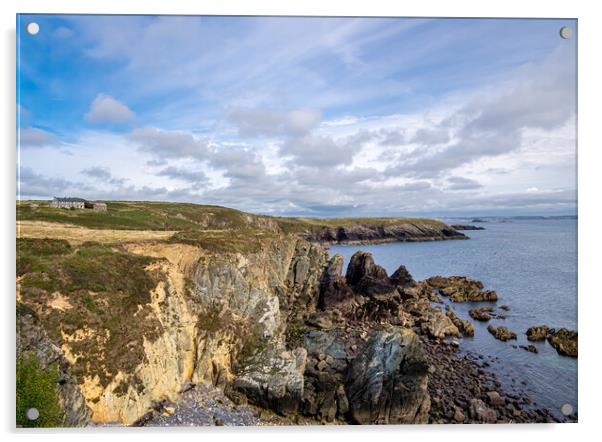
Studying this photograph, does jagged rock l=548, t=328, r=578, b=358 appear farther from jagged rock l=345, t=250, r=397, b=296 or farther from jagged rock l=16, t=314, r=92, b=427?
jagged rock l=345, t=250, r=397, b=296

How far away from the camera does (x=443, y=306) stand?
63.0ft

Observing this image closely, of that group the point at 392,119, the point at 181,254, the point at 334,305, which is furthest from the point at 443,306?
the point at 181,254

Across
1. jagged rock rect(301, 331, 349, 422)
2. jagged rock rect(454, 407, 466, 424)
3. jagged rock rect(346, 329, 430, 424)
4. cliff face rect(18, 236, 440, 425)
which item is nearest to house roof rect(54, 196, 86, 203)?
cliff face rect(18, 236, 440, 425)

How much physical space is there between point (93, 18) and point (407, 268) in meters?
21.1

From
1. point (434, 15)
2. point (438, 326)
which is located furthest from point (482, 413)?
point (434, 15)

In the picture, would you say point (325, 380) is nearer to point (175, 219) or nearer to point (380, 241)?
point (175, 219)

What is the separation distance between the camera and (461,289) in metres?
19.1

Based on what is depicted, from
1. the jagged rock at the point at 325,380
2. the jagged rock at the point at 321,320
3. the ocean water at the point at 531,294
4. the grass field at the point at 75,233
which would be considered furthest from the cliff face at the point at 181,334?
the ocean water at the point at 531,294

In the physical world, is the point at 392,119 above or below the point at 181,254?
above

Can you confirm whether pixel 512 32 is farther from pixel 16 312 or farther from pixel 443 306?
pixel 443 306

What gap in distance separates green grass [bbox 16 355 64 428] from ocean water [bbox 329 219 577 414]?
10.9m

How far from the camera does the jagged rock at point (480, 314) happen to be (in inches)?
617

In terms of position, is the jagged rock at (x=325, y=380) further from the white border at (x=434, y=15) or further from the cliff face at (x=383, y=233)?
the cliff face at (x=383, y=233)

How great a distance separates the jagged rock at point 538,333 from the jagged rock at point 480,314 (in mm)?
4170
